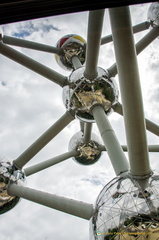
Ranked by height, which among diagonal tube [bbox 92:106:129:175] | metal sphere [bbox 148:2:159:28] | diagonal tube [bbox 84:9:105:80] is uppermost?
metal sphere [bbox 148:2:159:28]

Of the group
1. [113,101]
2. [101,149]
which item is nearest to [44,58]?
[101,149]

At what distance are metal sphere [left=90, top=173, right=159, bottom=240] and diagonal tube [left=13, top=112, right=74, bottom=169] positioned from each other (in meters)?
2.66

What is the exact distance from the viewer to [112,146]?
13.4 ft

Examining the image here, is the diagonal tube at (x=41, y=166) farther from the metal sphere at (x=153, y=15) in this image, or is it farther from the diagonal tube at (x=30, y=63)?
the metal sphere at (x=153, y=15)

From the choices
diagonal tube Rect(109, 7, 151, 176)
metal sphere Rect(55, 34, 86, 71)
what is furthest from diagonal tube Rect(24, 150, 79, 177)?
diagonal tube Rect(109, 7, 151, 176)

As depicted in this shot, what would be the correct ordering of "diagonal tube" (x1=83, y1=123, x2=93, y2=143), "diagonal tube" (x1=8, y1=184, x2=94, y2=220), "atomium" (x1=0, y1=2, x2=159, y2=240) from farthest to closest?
1. "diagonal tube" (x1=83, y1=123, x2=93, y2=143)
2. "diagonal tube" (x1=8, y1=184, x2=94, y2=220)
3. "atomium" (x1=0, y1=2, x2=159, y2=240)

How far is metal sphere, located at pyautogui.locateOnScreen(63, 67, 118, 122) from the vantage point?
5.22 metres

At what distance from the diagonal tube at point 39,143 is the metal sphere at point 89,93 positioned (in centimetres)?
57

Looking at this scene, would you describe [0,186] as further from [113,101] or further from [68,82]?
[113,101]

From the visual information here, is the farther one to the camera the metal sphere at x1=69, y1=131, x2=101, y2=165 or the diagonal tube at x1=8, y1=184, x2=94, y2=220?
the metal sphere at x1=69, y1=131, x2=101, y2=165

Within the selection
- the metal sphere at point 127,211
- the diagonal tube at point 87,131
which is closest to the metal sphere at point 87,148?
the diagonal tube at point 87,131

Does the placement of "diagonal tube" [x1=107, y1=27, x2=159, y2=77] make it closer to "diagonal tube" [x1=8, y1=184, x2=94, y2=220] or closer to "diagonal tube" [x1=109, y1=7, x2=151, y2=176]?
"diagonal tube" [x1=109, y1=7, x2=151, y2=176]

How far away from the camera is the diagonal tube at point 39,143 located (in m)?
5.98

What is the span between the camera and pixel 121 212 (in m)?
3.26
